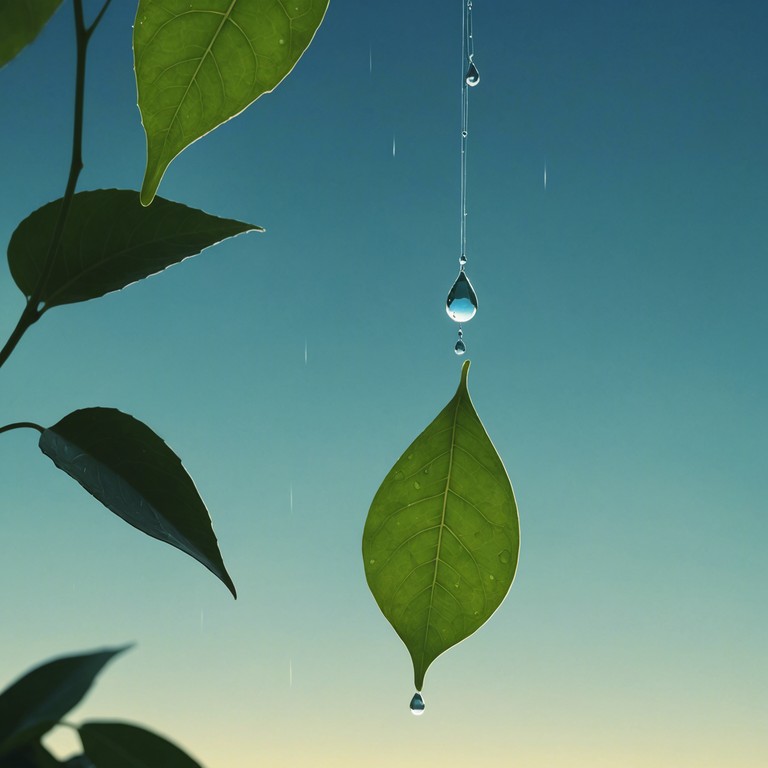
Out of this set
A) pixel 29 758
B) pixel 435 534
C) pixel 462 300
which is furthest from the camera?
pixel 462 300

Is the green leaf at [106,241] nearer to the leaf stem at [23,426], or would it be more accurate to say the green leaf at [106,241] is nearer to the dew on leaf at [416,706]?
the leaf stem at [23,426]

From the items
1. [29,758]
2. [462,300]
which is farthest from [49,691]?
[462,300]

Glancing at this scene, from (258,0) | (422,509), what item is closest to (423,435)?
(422,509)

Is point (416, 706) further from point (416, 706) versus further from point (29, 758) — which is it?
point (29, 758)

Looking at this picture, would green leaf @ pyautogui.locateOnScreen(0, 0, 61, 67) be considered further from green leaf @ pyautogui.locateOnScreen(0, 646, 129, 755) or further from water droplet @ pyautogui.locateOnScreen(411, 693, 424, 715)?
water droplet @ pyautogui.locateOnScreen(411, 693, 424, 715)

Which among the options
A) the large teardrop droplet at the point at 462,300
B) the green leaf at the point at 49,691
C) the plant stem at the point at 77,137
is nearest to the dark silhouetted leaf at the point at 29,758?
the green leaf at the point at 49,691

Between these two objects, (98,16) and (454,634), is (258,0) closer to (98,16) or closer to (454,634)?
(98,16)
